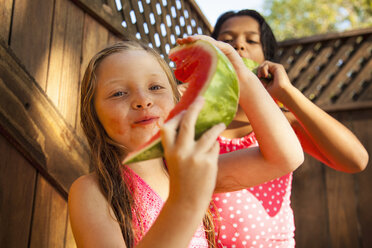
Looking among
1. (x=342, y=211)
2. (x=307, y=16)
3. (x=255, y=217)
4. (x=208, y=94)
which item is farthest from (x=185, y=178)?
(x=307, y=16)

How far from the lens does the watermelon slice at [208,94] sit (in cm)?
90

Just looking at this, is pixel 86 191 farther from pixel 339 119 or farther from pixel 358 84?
pixel 358 84

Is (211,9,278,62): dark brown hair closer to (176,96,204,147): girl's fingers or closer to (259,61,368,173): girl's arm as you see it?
(259,61,368,173): girl's arm

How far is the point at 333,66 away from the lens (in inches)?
176

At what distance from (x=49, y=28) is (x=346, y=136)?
1.68 metres

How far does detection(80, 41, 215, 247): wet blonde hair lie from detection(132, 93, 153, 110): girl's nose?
8.5 inches

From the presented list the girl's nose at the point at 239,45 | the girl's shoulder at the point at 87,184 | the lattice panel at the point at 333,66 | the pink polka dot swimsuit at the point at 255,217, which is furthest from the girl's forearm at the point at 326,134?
the lattice panel at the point at 333,66

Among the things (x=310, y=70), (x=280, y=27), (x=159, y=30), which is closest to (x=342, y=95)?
(x=310, y=70)

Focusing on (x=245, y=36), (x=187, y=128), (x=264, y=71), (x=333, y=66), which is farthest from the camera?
(x=333, y=66)

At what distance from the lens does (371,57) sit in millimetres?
4340

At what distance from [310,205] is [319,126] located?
232 cm

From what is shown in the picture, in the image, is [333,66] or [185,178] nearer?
[185,178]

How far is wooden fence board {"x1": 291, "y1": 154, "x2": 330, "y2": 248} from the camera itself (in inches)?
156

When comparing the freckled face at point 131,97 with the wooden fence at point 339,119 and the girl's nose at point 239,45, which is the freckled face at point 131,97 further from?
the wooden fence at point 339,119
